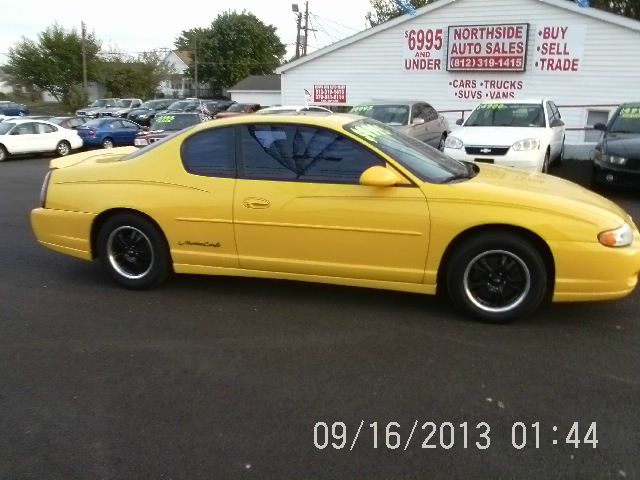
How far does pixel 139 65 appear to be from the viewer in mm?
54688

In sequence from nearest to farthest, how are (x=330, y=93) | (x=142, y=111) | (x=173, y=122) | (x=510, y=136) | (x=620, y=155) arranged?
1. (x=620, y=155)
2. (x=510, y=136)
3. (x=173, y=122)
4. (x=330, y=93)
5. (x=142, y=111)

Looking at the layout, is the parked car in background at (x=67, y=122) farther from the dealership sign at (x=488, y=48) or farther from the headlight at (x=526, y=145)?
the headlight at (x=526, y=145)

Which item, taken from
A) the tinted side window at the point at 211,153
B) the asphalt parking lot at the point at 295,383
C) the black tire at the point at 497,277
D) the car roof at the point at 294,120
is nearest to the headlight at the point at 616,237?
the black tire at the point at 497,277

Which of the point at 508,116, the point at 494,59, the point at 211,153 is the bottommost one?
the point at 211,153

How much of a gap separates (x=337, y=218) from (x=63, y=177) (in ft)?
8.43

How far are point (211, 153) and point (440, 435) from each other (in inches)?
112

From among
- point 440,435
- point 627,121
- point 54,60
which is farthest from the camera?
point 54,60

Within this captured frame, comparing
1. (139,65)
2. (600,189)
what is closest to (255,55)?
(139,65)

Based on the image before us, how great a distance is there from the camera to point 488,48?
18.0 metres

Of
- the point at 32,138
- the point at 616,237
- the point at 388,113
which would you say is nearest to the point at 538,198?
the point at 616,237

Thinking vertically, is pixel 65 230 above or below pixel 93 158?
below

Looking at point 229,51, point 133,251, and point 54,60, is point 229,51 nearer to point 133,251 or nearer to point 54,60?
point 54,60

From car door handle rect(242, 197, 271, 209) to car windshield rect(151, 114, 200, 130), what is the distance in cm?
1257

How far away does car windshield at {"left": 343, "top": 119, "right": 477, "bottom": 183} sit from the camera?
4.13 metres
